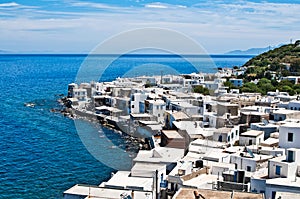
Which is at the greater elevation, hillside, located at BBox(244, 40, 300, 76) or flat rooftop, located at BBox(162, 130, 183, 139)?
hillside, located at BBox(244, 40, 300, 76)

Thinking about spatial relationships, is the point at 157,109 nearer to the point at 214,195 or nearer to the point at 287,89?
the point at 287,89

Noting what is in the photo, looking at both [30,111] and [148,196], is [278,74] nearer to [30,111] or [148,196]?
[30,111]

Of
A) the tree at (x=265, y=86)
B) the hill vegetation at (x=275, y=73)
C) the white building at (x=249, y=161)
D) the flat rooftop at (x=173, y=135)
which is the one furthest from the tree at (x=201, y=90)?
the white building at (x=249, y=161)

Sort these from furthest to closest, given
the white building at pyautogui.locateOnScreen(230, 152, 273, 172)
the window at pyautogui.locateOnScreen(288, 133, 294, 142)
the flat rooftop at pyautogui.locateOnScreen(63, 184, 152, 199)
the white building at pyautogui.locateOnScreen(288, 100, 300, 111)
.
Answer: the white building at pyautogui.locateOnScreen(288, 100, 300, 111), the window at pyautogui.locateOnScreen(288, 133, 294, 142), the white building at pyautogui.locateOnScreen(230, 152, 273, 172), the flat rooftop at pyautogui.locateOnScreen(63, 184, 152, 199)

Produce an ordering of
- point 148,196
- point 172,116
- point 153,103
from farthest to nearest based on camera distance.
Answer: point 153,103, point 172,116, point 148,196

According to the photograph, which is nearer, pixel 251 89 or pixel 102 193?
pixel 102 193

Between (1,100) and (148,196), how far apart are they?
109 ft

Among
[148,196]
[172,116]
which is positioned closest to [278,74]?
[172,116]

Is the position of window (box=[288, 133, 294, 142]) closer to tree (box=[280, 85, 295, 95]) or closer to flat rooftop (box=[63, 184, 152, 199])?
flat rooftop (box=[63, 184, 152, 199])

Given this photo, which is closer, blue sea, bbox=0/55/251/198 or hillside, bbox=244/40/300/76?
blue sea, bbox=0/55/251/198

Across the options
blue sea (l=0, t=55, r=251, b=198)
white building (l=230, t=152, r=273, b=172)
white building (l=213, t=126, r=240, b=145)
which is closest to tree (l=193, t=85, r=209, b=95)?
blue sea (l=0, t=55, r=251, b=198)

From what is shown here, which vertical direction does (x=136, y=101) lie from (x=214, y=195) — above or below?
below

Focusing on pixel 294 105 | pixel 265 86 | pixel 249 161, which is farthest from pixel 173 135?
pixel 265 86

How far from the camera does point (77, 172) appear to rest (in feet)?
52.8
